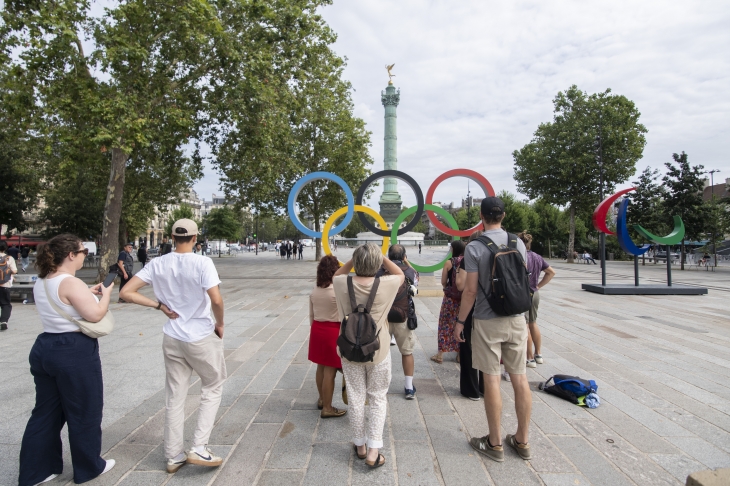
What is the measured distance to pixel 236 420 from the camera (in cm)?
401

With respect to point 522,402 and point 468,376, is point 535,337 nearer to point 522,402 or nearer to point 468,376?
point 468,376

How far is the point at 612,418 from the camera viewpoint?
4.03 meters

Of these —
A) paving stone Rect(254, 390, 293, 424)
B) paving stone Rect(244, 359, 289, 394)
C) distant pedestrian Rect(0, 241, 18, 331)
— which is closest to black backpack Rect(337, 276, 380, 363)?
paving stone Rect(254, 390, 293, 424)

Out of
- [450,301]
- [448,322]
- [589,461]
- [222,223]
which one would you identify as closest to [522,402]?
[589,461]

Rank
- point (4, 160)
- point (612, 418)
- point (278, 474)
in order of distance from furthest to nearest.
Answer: point (4, 160) < point (612, 418) < point (278, 474)

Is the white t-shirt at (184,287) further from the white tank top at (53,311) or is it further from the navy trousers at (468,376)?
the navy trousers at (468,376)

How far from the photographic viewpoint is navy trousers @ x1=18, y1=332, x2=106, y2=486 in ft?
9.16

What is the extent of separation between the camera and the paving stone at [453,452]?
3025 millimetres

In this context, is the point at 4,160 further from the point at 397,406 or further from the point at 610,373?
the point at 610,373

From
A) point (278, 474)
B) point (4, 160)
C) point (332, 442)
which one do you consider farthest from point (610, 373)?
point (4, 160)

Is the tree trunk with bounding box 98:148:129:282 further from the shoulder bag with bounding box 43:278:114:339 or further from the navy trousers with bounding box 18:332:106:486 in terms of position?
the shoulder bag with bounding box 43:278:114:339

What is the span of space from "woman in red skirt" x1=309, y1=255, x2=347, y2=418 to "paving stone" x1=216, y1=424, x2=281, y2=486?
596mm

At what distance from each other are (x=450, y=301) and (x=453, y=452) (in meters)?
2.15

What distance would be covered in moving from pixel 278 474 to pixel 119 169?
15.3 m
